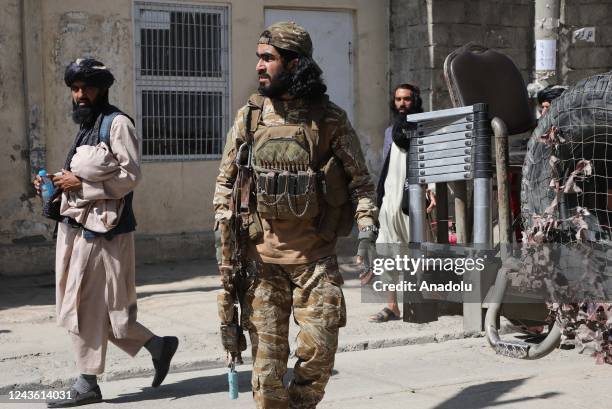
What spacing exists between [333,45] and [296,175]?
7305mm

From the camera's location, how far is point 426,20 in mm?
11367

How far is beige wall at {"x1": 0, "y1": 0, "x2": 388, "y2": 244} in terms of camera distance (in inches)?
386

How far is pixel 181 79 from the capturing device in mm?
10812

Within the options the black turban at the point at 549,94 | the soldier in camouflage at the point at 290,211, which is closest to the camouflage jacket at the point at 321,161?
the soldier in camouflage at the point at 290,211

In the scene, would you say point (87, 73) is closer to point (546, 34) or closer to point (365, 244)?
point (365, 244)

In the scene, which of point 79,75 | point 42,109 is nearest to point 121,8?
point 42,109

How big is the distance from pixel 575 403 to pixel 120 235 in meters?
2.75

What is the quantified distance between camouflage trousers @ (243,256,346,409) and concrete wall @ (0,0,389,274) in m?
5.76

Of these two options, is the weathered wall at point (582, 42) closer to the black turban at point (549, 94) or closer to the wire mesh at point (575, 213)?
the black turban at point (549, 94)

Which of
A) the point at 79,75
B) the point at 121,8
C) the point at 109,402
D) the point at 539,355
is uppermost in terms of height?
the point at 121,8

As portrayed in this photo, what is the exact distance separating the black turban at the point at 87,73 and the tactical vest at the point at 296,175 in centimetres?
141

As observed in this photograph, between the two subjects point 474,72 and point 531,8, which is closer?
point 474,72

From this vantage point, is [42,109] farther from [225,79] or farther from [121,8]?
[225,79]

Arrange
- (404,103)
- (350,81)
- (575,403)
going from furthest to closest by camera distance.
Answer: (350,81), (404,103), (575,403)
